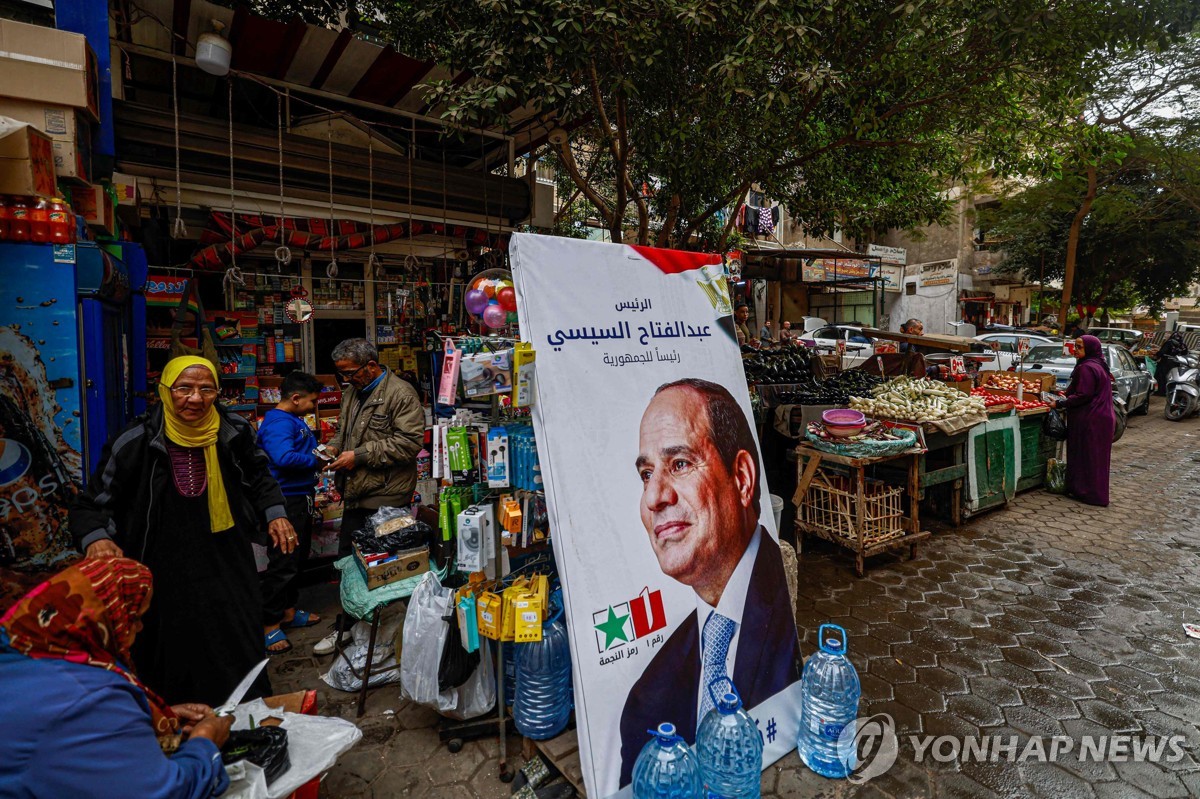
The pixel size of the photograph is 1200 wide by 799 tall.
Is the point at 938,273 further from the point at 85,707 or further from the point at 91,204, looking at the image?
the point at 85,707

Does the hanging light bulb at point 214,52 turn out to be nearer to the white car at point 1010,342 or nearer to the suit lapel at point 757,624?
the suit lapel at point 757,624

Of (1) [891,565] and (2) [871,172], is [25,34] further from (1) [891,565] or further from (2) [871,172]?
(2) [871,172]

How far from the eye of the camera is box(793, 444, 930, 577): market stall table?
4.75 m

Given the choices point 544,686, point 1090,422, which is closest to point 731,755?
point 544,686

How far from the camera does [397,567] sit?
315cm

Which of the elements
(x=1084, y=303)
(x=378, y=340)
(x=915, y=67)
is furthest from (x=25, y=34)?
(x=1084, y=303)

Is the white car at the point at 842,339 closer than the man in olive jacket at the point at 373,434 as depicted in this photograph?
No

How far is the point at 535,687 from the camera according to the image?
261cm

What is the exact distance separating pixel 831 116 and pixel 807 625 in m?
5.98

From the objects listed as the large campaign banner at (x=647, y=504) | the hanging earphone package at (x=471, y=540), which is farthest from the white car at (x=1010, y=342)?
the hanging earphone package at (x=471, y=540)

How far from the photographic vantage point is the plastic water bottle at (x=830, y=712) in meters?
2.57

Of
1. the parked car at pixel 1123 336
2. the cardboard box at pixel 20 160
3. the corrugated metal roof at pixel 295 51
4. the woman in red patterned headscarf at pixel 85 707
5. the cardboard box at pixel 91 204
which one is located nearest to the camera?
the woman in red patterned headscarf at pixel 85 707

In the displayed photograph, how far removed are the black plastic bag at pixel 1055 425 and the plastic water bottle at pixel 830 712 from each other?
6052 millimetres

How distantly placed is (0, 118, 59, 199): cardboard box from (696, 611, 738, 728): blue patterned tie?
4.15 m
